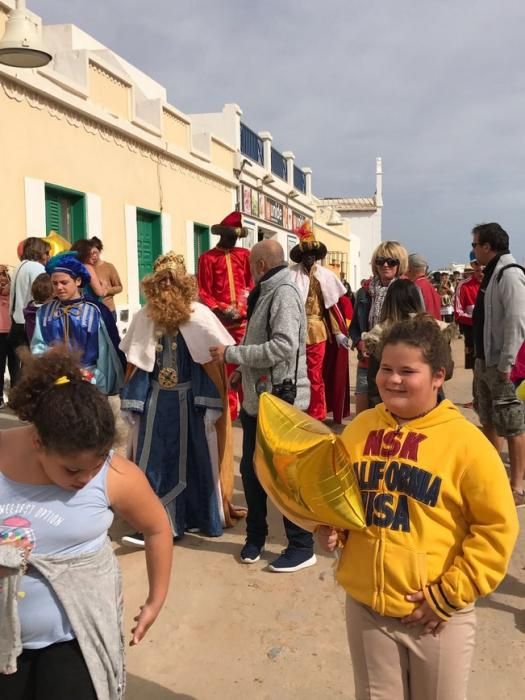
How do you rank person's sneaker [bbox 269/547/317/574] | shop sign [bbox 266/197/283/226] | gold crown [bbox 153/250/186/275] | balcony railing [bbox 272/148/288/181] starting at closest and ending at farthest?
1. person's sneaker [bbox 269/547/317/574]
2. gold crown [bbox 153/250/186/275]
3. shop sign [bbox 266/197/283/226]
4. balcony railing [bbox 272/148/288/181]

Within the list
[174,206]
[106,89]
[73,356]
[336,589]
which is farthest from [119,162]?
[73,356]

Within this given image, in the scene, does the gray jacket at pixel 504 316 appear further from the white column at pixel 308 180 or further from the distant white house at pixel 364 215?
the distant white house at pixel 364 215

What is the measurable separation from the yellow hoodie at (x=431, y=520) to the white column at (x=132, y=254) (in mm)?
10001

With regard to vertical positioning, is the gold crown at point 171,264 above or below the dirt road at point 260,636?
above

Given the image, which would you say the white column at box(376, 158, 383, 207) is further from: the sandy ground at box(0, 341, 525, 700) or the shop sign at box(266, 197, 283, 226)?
the sandy ground at box(0, 341, 525, 700)

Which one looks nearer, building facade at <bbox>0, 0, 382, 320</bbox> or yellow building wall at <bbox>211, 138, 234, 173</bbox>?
building facade at <bbox>0, 0, 382, 320</bbox>

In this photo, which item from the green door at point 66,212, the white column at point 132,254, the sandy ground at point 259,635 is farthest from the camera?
the white column at point 132,254

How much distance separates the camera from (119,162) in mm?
11289

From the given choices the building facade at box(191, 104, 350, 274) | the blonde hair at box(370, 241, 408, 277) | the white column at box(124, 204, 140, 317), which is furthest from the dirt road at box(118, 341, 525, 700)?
the building facade at box(191, 104, 350, 274)

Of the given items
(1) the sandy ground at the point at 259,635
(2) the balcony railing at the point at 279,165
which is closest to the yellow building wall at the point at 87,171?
(1) the sandy ground at the point at 259,635

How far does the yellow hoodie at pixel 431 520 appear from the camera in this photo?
1.74 meters

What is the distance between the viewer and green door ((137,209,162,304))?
1249 cm

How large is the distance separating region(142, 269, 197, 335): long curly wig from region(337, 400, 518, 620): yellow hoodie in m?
2.27

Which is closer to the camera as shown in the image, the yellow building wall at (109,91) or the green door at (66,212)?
the green door at (66,212)
